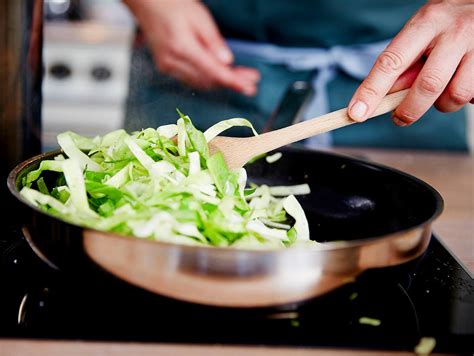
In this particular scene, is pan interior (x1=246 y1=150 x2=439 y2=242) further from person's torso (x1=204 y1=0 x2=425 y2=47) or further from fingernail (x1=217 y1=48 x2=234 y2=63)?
person's torso (x1=204 y1=0 x2=425 y2=47)

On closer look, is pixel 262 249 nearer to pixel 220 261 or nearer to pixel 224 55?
pixel 220 261

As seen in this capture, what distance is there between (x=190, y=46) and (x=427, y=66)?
0.78 m

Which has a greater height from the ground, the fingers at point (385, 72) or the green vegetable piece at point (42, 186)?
the fingers at point (385, 72)

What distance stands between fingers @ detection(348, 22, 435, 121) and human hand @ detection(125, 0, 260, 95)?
0.63 m

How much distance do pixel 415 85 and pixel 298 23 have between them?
0.73m

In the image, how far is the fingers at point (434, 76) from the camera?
89 centimetres

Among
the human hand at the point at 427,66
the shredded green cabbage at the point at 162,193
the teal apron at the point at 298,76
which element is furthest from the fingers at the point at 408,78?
the teal apron at the point at 298,76

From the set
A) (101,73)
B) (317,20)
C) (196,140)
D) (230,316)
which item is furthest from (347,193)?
(101,73)

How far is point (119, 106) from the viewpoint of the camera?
313 cm

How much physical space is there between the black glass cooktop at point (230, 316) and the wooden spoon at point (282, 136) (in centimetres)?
26

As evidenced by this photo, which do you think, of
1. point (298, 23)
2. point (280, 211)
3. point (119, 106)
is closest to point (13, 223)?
point (280, 211)

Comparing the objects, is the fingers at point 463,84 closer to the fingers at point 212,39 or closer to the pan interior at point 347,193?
the pan interior at point 347,193

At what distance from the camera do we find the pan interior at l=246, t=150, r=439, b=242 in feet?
3.05

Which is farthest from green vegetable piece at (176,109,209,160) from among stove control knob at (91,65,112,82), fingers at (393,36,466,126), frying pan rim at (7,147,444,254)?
stove control knob at (91,65,112,82)
